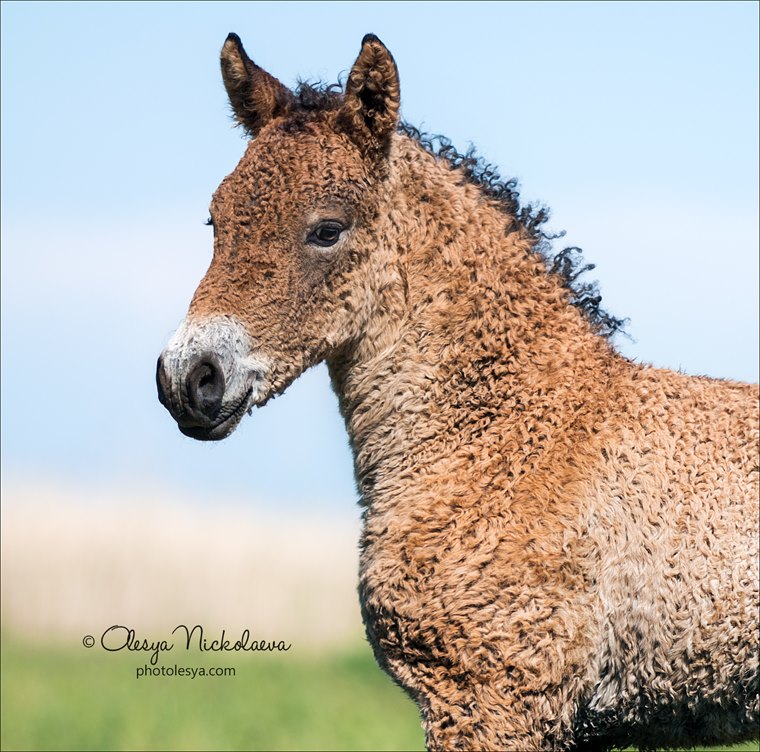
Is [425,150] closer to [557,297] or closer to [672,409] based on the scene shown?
[557,297]

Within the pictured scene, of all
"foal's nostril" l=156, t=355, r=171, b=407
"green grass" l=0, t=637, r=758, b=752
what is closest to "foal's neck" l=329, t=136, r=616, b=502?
"foal's nostril" l=156, t=355, r=171, b=407

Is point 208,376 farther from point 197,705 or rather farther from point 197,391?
point 197,705

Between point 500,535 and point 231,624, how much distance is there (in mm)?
10140

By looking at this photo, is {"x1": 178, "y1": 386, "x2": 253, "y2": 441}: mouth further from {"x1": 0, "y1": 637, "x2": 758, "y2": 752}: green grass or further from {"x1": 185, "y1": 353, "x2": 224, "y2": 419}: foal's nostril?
{"x1": 0, "y1": 637, "x2": 758, "y2": 752}: green grass

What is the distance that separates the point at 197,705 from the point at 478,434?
8288 millimetres

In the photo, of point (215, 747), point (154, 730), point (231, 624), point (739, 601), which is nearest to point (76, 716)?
point (154, 730)

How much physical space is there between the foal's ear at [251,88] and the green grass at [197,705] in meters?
7.12

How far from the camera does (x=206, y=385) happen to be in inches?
166

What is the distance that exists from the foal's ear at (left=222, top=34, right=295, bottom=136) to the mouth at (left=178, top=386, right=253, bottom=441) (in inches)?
54.2

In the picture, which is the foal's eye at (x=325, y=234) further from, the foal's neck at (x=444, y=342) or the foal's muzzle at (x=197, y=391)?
the foal's muzzle at (x=197, y=391)

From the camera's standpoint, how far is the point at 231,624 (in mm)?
13727

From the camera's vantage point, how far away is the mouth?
4.30 metres

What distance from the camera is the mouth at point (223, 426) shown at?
4.30 meters

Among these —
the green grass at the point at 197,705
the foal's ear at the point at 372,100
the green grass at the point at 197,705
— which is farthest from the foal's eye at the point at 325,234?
the green grass at the point at 197,705
